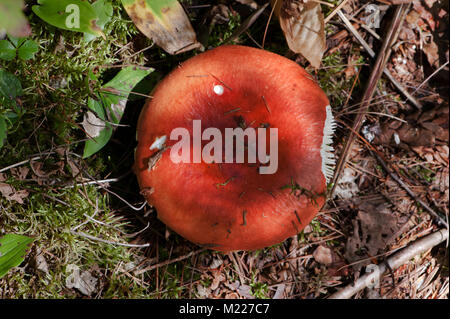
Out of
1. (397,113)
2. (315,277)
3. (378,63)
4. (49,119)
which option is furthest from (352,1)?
(49,119)

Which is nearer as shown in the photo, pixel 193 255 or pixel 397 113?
pixel 193 255

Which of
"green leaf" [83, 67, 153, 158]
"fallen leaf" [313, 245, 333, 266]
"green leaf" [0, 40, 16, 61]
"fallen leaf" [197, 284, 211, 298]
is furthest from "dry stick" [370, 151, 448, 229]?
"green leaf" [0, 40, 16, 61]

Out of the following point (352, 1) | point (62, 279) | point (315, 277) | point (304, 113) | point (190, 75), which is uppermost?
point (352, 1)

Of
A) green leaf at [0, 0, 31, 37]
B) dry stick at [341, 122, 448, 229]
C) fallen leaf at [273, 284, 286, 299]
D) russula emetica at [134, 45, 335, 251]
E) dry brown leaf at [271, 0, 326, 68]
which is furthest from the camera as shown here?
dry stick at [341, 122, 448, 229]

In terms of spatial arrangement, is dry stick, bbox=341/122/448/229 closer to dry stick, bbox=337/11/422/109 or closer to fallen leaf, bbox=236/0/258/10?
dry stick, bbox=337/11/422/109

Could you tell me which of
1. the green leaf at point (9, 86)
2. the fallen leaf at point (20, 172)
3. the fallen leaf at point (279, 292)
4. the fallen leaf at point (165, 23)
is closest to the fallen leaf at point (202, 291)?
the fallen leaf at point (279, 292)

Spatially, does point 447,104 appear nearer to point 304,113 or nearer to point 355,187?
point 355,187

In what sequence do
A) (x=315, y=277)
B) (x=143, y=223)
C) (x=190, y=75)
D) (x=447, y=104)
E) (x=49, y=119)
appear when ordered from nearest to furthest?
1. (x=190, y=75)
2. (x=49, y=119)
3. (x=143, y=223)
4. (x=315, y=277)
5. (x=447, y=104)
